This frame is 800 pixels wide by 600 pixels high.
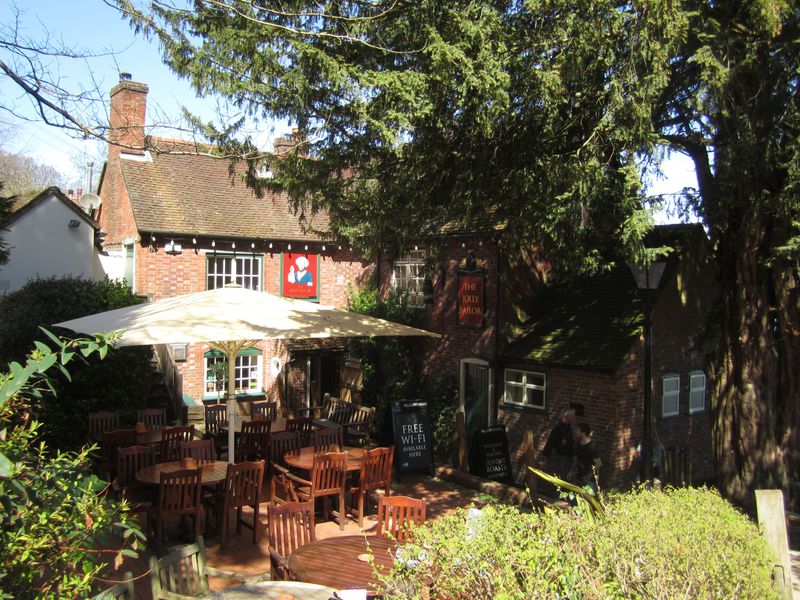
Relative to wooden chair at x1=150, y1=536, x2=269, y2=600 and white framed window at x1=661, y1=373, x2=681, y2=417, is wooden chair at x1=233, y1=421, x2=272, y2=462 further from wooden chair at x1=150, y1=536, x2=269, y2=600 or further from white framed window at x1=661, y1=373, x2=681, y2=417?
white framed window at x1=661, y1=373, x2=681, y2=417

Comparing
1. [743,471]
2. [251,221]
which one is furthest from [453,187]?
[251,221]

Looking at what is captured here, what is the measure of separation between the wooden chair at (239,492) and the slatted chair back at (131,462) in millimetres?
1038

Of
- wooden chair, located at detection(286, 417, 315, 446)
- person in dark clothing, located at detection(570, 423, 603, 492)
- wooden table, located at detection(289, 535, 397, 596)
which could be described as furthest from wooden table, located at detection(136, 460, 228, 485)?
person in dark clothing, located at detection(570, 423, 603, 492)

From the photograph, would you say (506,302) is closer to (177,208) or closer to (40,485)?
(177,208)

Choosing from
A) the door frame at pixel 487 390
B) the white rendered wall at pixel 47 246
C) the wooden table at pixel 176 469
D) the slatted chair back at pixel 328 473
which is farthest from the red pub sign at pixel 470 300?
the white rendered wall at pixel 47 246

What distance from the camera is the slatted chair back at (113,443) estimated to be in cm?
869

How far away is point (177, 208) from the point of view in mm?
17859

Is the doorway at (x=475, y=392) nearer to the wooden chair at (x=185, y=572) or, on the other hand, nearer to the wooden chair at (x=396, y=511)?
the wooden chair at (x=396, y=511)

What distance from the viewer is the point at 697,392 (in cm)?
1450

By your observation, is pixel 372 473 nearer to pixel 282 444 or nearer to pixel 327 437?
pixel 327 437

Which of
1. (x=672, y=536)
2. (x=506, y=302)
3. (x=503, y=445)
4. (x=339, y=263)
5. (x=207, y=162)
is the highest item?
(x=207, y=162)

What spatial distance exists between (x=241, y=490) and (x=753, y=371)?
7.15 metres

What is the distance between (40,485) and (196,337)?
559 centimetres

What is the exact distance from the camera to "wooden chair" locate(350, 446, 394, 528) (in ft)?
27.7
